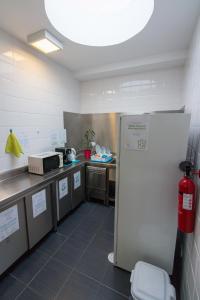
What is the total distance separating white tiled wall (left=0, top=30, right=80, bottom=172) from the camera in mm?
1673

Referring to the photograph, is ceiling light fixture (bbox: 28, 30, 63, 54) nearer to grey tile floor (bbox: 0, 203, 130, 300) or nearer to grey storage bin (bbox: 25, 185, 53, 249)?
grey storage bin (bbox: 25, 185, 53, 249)

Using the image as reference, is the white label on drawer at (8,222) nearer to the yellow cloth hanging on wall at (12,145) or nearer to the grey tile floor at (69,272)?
the grey tile floor at (69,272)

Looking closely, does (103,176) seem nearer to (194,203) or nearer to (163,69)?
(194,203)

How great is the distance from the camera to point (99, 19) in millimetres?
1730

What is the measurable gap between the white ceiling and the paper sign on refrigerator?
1067 mm

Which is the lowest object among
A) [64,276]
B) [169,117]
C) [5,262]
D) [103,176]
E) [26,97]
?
[64,276]

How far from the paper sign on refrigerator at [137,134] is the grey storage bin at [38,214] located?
1.13m

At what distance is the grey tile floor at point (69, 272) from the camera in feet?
4.07

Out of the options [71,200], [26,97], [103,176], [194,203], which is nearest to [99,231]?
[71,200]

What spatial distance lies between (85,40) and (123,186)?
183cm

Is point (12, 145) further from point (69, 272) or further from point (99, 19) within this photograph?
point (99, 19)

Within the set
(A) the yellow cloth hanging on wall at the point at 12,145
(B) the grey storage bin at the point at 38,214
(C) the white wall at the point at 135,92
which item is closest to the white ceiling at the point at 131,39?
(C) the white wall at the point at 135,92

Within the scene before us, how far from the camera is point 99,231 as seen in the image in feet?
6.43

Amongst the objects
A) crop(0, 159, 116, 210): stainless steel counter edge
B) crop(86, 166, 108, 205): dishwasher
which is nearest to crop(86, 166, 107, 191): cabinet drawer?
crop(86, 166, 108, 205): dishwasher
